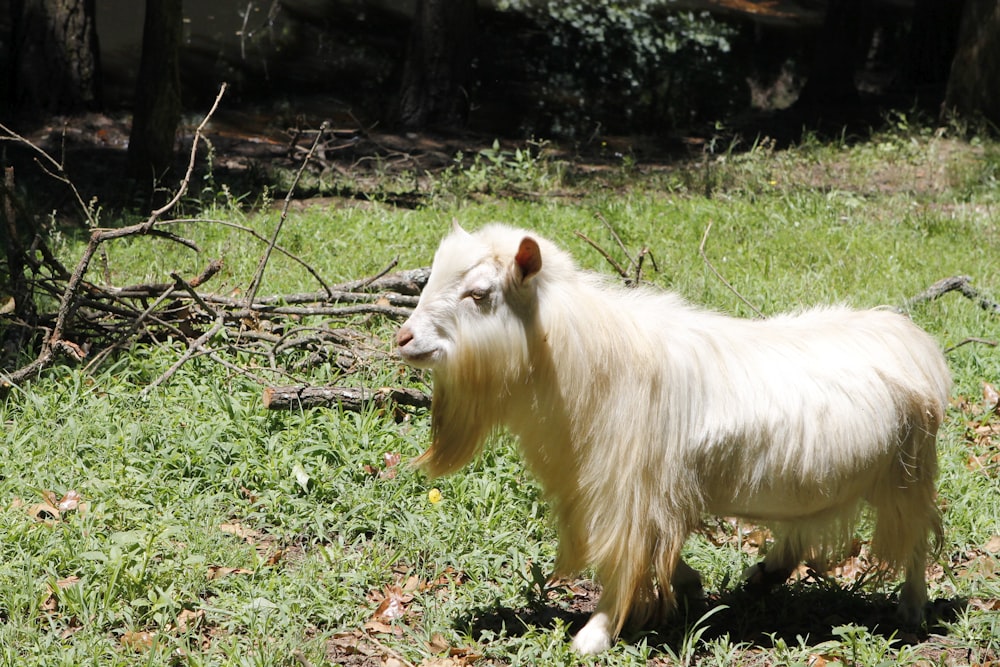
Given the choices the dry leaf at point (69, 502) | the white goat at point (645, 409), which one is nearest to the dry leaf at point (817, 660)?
the white goat at point (645, 409)

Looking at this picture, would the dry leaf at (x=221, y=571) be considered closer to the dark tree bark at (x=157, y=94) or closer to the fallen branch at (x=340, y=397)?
the fallen branch at (x=340, y=397)

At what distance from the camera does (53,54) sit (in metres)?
9.54

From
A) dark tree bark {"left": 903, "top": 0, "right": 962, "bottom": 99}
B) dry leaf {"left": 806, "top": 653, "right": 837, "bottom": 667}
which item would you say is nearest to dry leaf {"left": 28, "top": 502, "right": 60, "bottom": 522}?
dry leaf {"left": 806, "top": 653, "right": 837, "bottom": 667}

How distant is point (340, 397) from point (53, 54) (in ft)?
20.3

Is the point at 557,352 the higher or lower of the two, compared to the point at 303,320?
higher

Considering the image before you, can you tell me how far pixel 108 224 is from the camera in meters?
7.91

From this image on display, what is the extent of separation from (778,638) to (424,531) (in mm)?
1502

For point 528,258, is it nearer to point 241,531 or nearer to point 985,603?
point 241,531

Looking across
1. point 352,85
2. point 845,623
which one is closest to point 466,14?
point 352,85

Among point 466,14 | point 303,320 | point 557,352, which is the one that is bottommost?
point 303,320

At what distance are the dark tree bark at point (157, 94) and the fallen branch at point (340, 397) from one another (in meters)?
4.22

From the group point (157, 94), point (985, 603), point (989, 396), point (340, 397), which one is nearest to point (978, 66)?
point (989, 396)

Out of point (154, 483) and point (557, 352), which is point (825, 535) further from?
point (154, 483)

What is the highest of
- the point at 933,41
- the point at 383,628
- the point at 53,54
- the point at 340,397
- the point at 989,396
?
the point at 933,41
